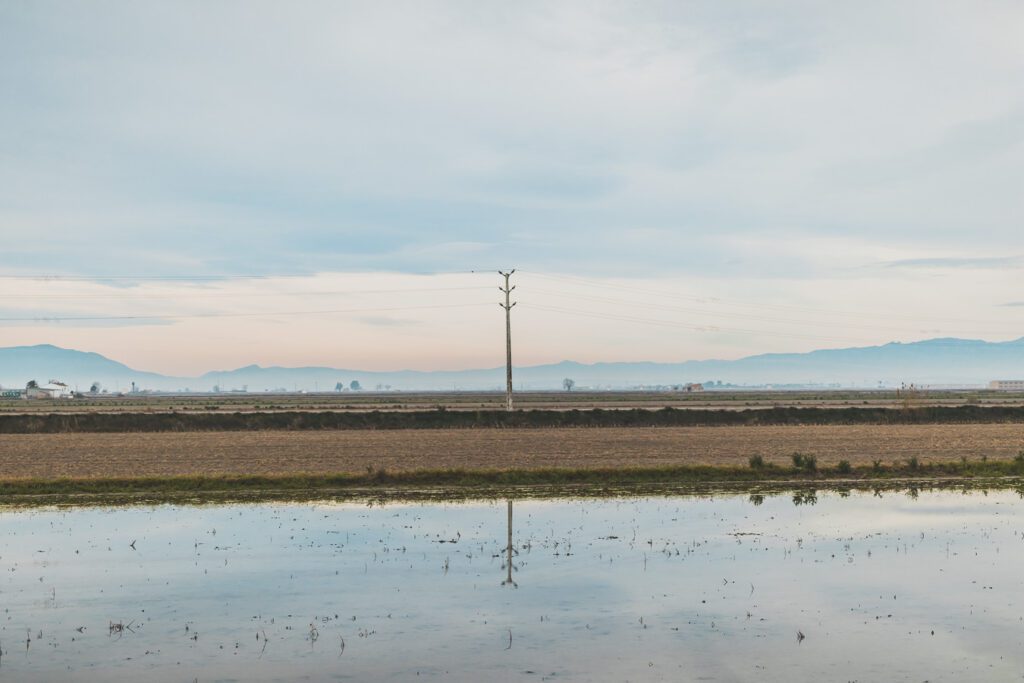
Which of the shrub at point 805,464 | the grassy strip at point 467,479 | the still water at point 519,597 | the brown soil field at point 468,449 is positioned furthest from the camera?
the brown soil field at point 468,449

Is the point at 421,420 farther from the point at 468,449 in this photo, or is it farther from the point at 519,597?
the point at 519,597

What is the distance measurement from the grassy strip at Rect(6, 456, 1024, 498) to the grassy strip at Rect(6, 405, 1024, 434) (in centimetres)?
3377

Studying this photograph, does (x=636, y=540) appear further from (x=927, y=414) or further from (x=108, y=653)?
(x=927, y=414)

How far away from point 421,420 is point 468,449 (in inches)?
881

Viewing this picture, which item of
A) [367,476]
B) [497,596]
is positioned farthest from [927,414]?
[497,596]

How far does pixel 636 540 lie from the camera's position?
21.9m

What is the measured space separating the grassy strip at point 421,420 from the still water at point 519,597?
143 ft

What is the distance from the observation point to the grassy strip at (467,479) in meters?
33.8

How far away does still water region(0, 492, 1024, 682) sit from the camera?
491 inches

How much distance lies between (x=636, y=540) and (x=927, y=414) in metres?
64.4

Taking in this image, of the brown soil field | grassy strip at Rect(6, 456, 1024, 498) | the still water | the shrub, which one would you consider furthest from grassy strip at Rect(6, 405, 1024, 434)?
the still water

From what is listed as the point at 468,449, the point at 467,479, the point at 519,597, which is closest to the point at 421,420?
the point at 468,449

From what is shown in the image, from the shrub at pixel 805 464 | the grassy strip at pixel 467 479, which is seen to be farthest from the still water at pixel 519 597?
the shrub at pixel 805 464

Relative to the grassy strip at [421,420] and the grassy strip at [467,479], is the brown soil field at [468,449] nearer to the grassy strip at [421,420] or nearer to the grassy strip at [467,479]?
the grassy strip at [467,479]
